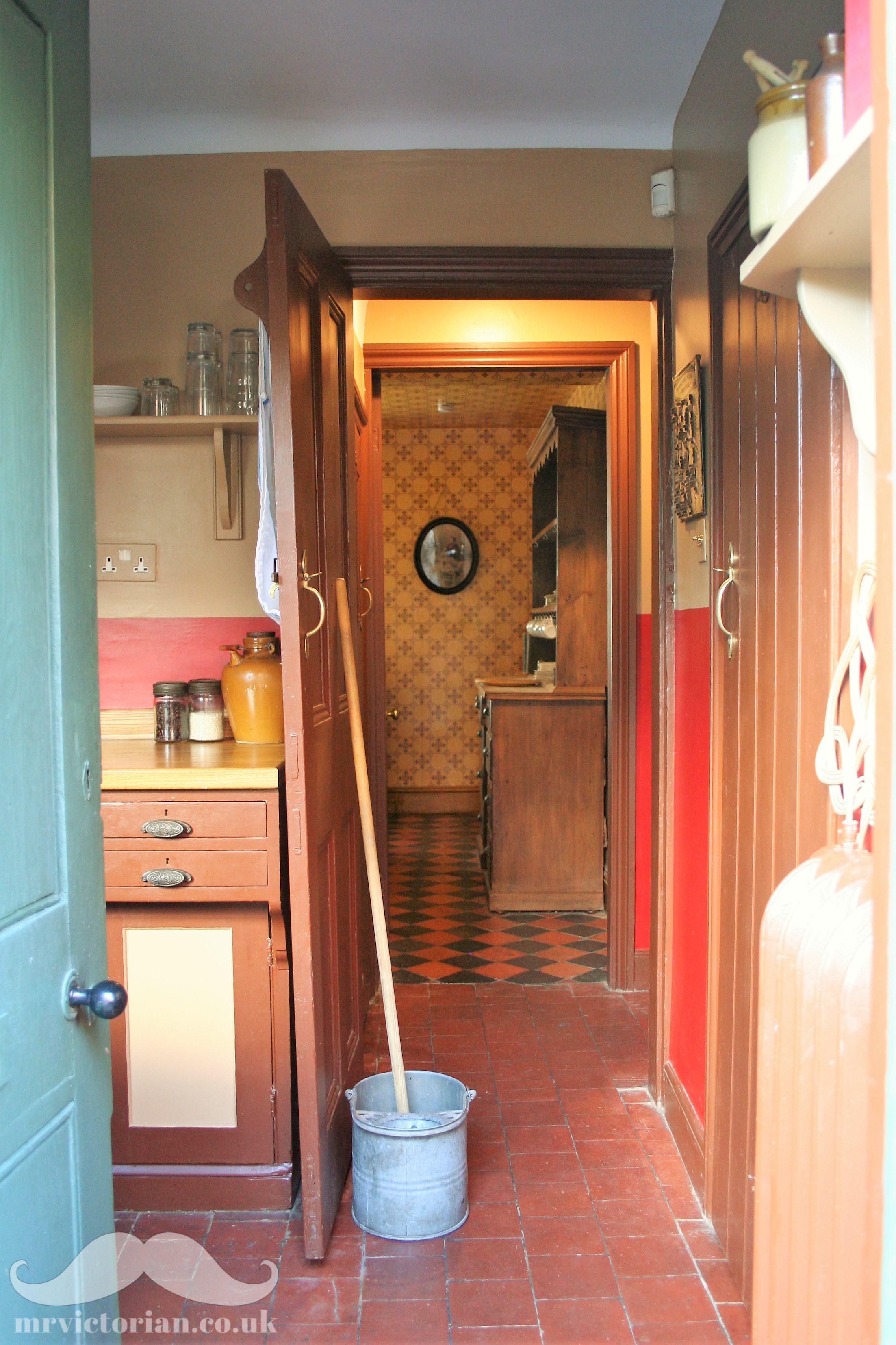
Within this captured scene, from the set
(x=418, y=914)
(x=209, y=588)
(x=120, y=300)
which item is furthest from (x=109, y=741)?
Answer: (x=418, y=914)

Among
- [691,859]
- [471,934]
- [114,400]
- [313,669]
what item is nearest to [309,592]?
[313,669]

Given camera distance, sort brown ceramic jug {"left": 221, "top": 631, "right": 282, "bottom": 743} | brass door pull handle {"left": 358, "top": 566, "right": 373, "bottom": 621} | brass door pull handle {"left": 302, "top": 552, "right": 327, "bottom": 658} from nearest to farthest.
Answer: brass door pull handle {"left": 302, "top": 552, "right": 327, "bottom": 658} < brown ceramic jug {"left": 221, "top": 631, "right": 282, "bottom": 743} < brass door pull handle {"left": 358, "top": 566, "right": 373, "bottom": 621}

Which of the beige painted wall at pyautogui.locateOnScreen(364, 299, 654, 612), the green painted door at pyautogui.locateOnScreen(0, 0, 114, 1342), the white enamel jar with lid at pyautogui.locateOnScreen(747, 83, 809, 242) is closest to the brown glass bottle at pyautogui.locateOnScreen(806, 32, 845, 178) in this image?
the white enamel jar with lid at pyautogui.locateOnScreen(747, 83, 809, 242)

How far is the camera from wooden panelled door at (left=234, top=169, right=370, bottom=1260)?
2.05 m

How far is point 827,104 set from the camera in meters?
1.07

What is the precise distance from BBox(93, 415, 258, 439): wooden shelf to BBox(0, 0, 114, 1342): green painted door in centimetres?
156

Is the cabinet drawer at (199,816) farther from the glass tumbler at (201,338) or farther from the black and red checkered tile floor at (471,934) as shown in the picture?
the black and red checkered tile floor at (471,934)

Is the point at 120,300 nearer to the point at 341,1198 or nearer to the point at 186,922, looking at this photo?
the point at 186,922

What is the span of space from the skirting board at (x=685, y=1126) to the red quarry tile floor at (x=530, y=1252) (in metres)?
0.03

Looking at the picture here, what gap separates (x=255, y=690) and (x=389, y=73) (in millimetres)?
1672

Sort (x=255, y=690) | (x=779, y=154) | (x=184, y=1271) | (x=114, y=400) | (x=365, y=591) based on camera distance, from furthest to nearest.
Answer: (x=365, y=591) < (x=114, y=400) < (x=255, y=690) < (x=184, y=1271) < (x=779, y=154)

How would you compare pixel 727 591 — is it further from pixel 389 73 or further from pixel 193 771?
pixel 389 73

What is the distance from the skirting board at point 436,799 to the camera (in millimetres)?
7758

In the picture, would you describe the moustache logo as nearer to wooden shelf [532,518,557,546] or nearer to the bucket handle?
the bucket handle
